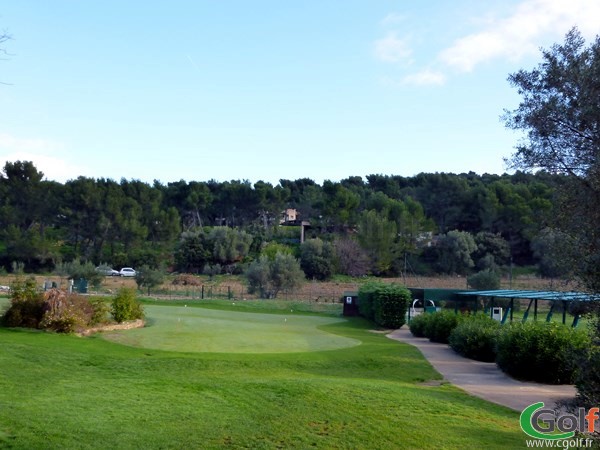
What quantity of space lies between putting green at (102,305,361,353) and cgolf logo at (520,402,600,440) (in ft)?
35.3

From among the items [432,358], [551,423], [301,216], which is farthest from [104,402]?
[301,216]

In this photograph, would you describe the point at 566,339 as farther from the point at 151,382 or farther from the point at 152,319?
the point at 152,319

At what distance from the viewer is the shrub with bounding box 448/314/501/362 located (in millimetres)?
19547

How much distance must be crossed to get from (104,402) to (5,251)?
212 ft

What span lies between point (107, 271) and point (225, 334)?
116 ft

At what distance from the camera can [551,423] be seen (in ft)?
31.2

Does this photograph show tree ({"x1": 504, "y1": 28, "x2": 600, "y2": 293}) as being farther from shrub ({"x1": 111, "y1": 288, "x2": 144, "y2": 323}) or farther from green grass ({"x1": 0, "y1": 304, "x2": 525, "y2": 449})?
shrub ({"x1": 111, "y1": 288, "x2": 144, "y2": 323})

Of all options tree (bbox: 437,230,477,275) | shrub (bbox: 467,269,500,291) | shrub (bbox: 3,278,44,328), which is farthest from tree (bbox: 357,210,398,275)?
shrub (bbox: 3,278,44,328)

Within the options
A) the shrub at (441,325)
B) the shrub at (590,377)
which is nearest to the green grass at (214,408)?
the shrub at (590,377)

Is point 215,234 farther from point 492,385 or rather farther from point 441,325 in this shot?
point 492,385

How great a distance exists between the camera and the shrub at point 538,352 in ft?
50.1

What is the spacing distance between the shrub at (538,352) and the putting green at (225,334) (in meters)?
6.77

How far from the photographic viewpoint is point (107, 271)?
56.3 meters

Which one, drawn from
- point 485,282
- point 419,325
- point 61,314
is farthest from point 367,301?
point 61,314
